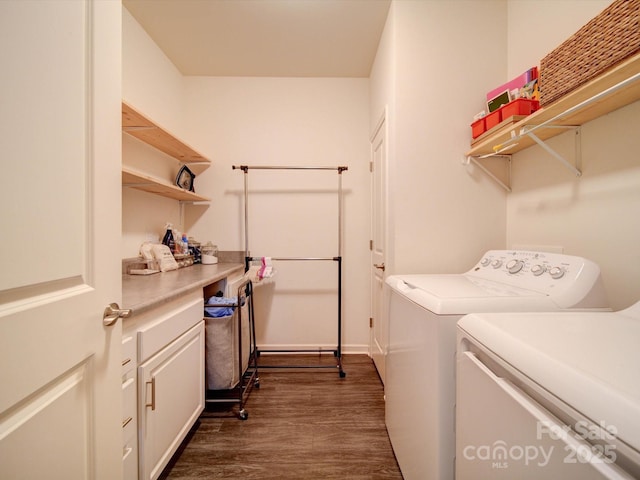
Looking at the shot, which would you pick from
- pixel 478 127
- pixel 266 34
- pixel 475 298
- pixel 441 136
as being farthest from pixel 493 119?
pixel 266 34

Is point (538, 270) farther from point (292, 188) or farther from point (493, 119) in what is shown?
point (292, 188)

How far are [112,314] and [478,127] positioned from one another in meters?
1.84

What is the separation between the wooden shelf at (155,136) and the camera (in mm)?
1469

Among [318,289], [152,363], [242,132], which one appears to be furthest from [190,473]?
[242,132]

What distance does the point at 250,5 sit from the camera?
171 cm

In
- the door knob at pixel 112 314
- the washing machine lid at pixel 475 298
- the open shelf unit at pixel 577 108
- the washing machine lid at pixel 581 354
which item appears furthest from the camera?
the washing machine lid at pixel 475 298

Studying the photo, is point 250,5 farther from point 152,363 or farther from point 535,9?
point 152,363

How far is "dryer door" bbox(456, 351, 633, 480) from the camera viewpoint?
1.33 feet

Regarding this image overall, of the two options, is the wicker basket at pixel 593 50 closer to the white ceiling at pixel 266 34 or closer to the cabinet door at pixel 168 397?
the white ceiling at pixel 266 34

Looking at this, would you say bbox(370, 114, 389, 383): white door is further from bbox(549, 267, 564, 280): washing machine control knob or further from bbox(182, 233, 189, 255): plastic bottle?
bbox(182, 233, 189, 255): plastic bottle

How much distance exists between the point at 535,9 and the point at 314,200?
1.87 m

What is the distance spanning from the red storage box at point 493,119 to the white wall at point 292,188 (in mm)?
1200

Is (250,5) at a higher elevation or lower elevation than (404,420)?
Answer: higher

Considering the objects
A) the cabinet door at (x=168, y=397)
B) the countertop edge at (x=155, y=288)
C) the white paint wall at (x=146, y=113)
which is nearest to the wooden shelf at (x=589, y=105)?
the countertop edge at (x=155, y=288)
